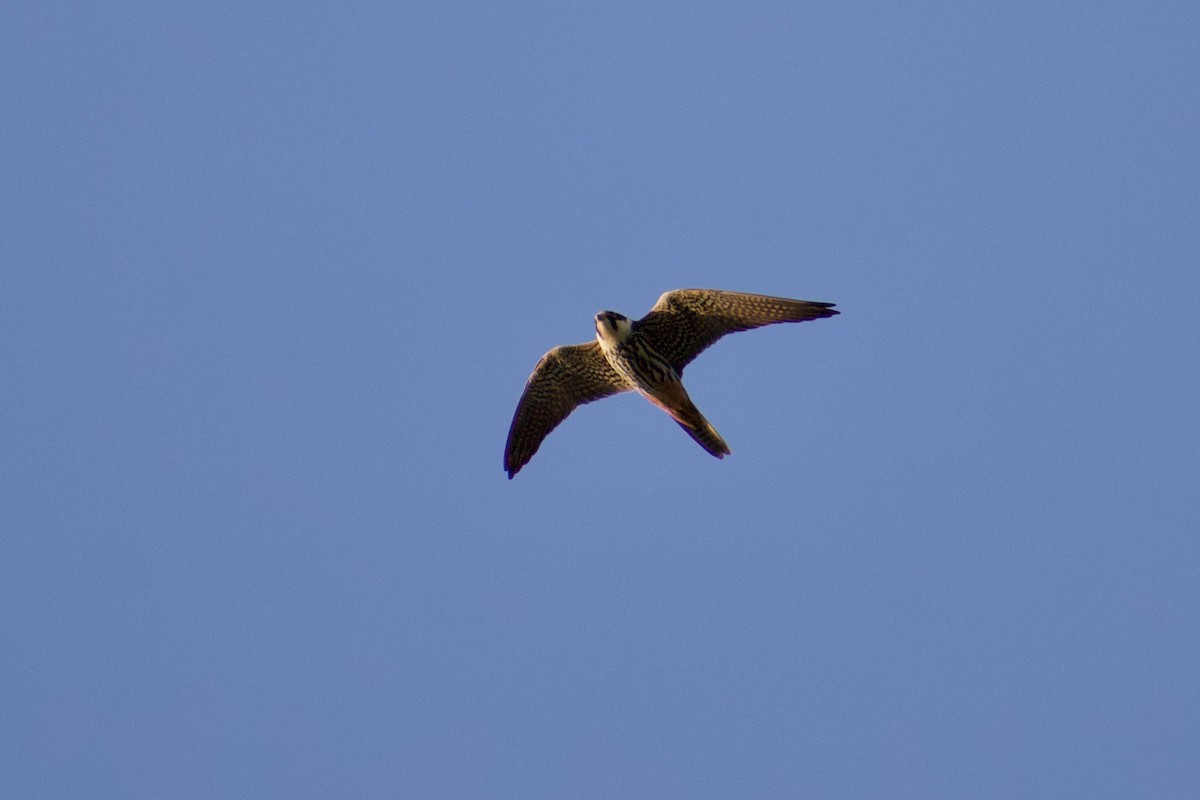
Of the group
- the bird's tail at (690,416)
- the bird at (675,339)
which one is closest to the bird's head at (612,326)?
the bird at (675,339)

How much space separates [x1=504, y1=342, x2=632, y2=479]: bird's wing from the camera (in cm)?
1541

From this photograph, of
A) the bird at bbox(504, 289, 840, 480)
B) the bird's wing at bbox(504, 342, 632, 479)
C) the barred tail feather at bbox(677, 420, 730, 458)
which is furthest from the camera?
the bird's wing at bbox(504, 342, 632, 479)

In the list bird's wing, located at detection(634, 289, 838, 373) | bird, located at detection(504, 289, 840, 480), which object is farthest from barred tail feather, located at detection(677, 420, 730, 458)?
bird's wing, located at detection(634, 289, 838, 373)

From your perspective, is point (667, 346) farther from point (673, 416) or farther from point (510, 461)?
point (510, 461)

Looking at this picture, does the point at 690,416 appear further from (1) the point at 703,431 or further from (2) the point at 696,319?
(2) the point at 696,319

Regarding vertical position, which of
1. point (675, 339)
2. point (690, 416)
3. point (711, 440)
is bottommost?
point (711, 440)

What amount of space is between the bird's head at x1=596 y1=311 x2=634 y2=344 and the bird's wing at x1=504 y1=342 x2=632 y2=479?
33.0 inches

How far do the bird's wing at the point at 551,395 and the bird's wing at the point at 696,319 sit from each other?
850mm

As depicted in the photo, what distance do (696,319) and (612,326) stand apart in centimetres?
94

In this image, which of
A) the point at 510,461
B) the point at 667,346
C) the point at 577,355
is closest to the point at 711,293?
the point at 667,346

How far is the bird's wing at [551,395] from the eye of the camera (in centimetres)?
1541

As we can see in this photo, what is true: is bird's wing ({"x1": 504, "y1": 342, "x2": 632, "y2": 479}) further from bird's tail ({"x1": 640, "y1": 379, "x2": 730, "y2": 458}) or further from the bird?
bird's tail ({"x1": 640, "y1": 379, "x2": 730, "y2": 458})

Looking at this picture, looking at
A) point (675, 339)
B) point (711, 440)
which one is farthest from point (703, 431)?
point (675, 339)

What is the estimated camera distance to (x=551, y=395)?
15562 mm
